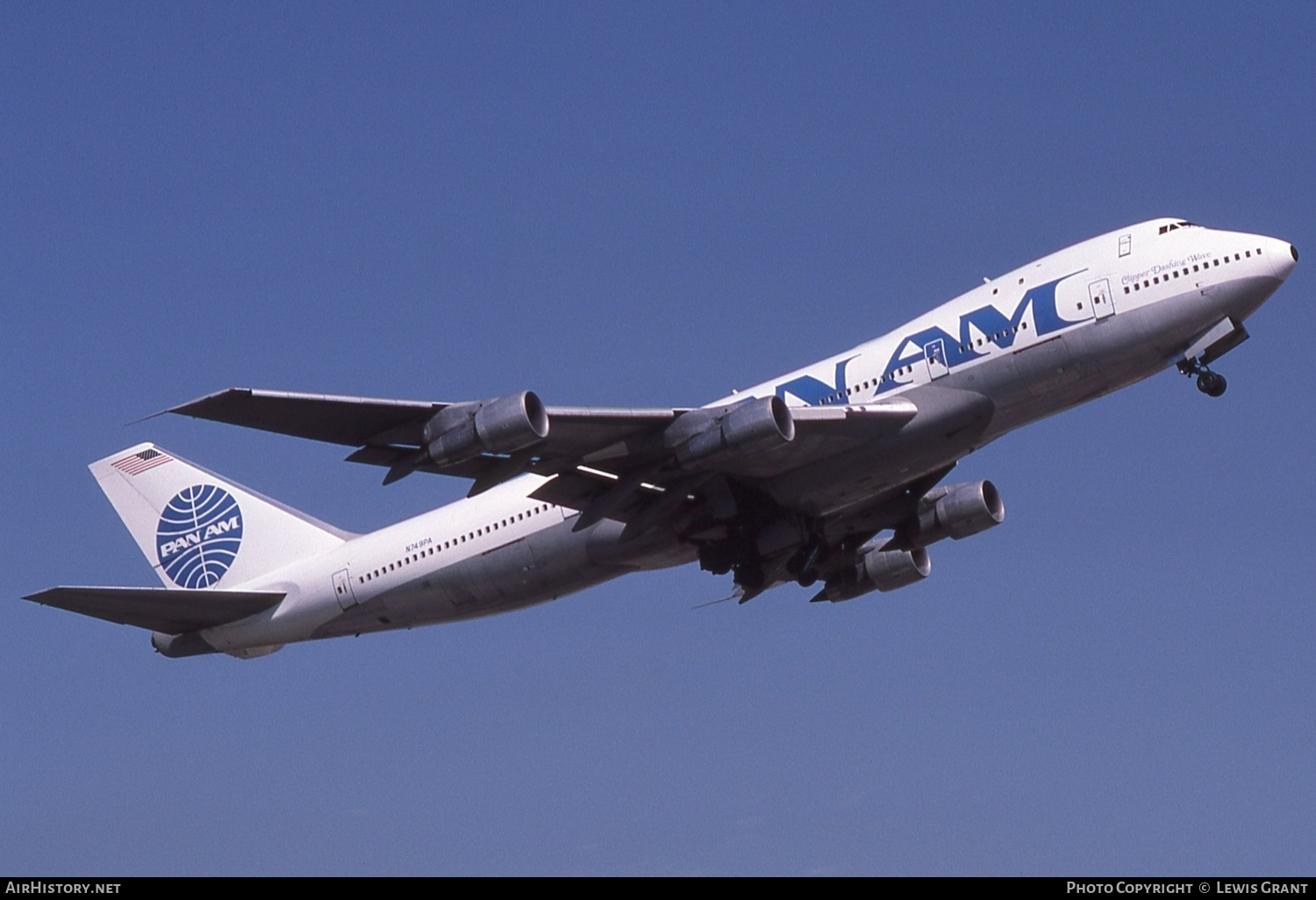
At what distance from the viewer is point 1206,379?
34688mm

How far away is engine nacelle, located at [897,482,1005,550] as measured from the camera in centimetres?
4056

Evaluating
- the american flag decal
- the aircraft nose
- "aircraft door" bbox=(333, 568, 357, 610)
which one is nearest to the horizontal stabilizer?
"aircraft door" bbox=(333, 568, 357, 610)

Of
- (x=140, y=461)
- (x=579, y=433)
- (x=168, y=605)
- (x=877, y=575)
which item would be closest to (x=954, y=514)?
(x=877, y=575)

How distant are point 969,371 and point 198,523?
74.6 feet

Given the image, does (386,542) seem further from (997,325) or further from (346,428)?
(997,325)

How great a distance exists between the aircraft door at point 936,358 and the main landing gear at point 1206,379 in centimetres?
496

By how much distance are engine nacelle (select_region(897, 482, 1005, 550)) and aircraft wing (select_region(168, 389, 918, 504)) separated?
20.8 feet

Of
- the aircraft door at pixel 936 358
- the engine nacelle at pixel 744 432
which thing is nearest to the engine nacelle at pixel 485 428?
the engine nacelle at pixel 744 432

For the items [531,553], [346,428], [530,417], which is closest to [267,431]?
[346,428]

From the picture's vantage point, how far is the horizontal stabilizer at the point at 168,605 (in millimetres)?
38000

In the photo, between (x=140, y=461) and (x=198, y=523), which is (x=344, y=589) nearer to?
(x=198, y=523)
